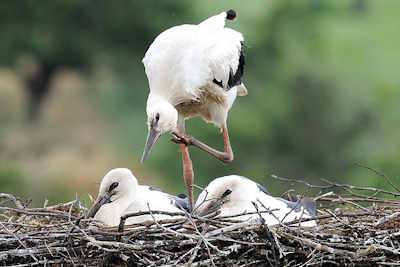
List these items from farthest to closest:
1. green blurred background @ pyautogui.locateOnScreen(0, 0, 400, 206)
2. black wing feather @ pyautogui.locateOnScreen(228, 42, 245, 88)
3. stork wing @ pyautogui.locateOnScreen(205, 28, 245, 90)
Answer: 1. green blurred background @ pyautogui.locateOnScreen(0, 0, 400, 206)
2. black wing feather @ pyautogui.locateOnScreen(228, 42, 245, 88)
3. stork wing @ pyautogui.locateOnScreen(205, 28, 245, 90)

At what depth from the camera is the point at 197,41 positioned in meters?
5.96

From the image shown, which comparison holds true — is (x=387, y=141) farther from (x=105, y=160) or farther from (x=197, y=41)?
(x=197, y=41)

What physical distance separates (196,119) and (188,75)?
8442mm

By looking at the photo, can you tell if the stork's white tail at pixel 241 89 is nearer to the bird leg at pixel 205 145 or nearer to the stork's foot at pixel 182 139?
the bird leg at pixel 205 145

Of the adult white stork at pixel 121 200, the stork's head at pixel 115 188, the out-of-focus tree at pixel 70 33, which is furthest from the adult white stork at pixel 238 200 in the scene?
the out-of-focus tree at pixel 70 33

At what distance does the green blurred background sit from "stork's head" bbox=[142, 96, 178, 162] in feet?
16.5

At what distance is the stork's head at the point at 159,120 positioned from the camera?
568 centimetres

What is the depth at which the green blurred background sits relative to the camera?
1294 cm

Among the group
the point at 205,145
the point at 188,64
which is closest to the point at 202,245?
the point at 188,64

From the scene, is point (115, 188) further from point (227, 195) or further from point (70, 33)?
point (70, 33)

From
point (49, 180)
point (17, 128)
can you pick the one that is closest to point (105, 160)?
point (49, 180)

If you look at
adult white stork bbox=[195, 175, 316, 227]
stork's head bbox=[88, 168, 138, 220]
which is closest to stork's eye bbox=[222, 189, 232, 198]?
adult white stork bbox=[195, 175, 316, 227]

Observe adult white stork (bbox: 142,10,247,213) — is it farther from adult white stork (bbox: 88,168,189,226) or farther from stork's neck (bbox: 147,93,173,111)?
adult white stork (bbox: 88,168,189,226)

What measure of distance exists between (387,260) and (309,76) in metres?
11.2
